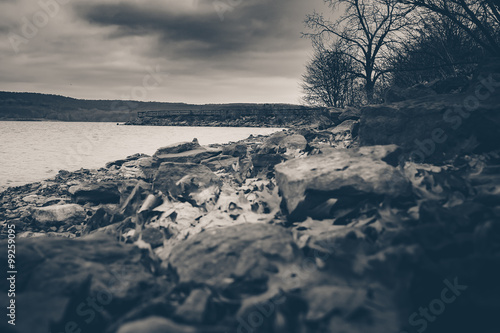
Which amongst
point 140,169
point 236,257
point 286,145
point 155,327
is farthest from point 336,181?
point 140,169

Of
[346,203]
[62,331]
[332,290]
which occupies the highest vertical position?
[346,203]

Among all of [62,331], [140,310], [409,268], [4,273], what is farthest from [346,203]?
[4,273]

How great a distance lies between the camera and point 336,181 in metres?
2.92

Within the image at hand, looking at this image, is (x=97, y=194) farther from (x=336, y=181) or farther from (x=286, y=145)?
(x=336, y=181)

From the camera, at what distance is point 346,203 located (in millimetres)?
2855

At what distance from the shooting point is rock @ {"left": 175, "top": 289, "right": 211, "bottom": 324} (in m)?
1.79

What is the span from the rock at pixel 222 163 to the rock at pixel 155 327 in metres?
3.51

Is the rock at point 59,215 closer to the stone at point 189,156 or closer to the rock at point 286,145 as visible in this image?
the stone at point 189,156

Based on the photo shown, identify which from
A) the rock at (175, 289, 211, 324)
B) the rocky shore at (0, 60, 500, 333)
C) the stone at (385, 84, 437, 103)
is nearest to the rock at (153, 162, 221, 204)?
the rocky shore at (0, 60, 500, 333)

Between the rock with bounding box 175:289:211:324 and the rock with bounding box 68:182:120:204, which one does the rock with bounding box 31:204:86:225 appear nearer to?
the rock with bounding box 68:182:120:204

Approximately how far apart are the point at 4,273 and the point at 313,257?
204 centimetres

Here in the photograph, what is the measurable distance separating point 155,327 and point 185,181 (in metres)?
2.46

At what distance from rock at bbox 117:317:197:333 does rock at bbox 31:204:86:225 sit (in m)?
2.95

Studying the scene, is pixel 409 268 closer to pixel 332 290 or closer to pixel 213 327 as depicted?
pixel 332 290
